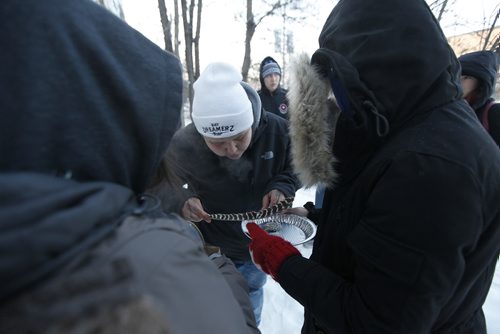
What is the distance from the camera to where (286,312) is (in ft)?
8.66

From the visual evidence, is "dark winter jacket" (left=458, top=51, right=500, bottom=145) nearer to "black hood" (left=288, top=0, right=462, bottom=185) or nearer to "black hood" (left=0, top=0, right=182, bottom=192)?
"black hood" (left=288, top=0, right=462, bottom=185)

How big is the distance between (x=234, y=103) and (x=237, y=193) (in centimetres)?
67

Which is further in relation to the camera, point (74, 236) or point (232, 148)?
point (232, 148)

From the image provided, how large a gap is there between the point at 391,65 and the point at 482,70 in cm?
275

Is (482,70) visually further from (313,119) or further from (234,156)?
(313,119)

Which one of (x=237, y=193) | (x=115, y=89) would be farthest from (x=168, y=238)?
(x=237, y=193)

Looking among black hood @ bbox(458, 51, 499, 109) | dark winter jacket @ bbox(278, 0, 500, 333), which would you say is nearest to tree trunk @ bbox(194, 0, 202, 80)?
black hood @ bbox(458, 51, 499, 109)

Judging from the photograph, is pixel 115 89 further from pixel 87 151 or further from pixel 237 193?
pixel 237 193

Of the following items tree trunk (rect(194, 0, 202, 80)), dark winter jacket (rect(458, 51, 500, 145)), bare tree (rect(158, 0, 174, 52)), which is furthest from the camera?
tree trunk (rect(194, 0, 202, 80))

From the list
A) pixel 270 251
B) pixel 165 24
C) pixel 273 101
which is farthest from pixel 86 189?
pixel 165 24

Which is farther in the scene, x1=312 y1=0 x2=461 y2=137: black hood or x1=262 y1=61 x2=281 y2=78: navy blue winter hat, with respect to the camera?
x1=262 y1=61 x2=281 y2=78: navy blue winter hat

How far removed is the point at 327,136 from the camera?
3.44 ft

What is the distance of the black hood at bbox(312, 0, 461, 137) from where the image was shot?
81 cm

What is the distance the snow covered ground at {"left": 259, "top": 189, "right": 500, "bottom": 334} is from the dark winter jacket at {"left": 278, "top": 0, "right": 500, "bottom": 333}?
5.54 feet
